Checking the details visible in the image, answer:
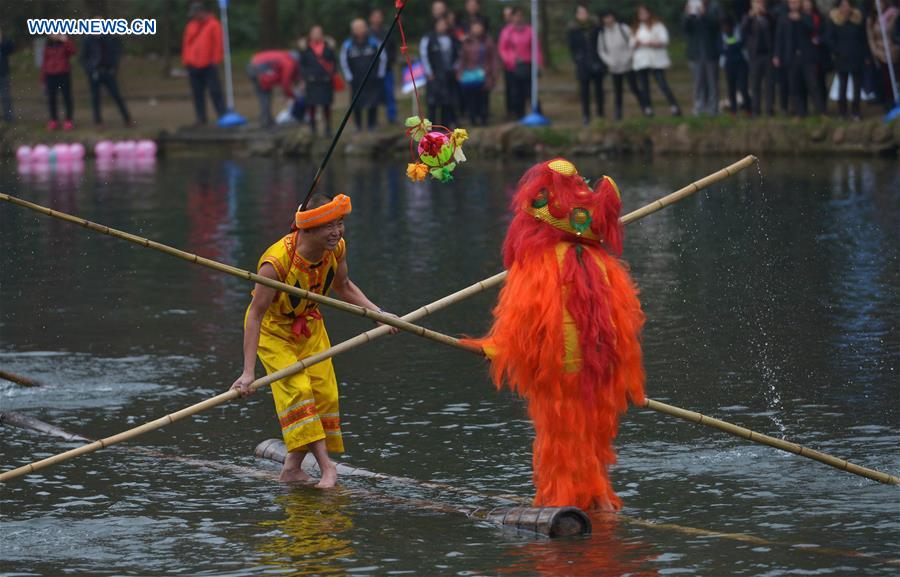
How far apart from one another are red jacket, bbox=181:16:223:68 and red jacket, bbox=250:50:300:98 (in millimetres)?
686

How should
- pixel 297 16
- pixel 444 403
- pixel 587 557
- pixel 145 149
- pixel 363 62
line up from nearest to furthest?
1. pixel 587 557
2. pixel 444 403
3. pixel 363 62
4. pixel 145 149
5. pixel 297 16

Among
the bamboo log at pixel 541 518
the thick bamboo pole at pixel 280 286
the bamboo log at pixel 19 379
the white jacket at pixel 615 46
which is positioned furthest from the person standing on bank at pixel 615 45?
the bamboo log at pixel 541 518

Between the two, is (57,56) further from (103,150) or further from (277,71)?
(277,71)

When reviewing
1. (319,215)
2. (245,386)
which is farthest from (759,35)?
(245,386)

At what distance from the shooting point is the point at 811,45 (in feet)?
77.6

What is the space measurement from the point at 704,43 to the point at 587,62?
6.00 ft

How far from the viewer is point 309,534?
25.3 ft

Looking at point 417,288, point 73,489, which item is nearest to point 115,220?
point 417,288

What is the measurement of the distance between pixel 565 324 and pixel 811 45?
17.1 metres

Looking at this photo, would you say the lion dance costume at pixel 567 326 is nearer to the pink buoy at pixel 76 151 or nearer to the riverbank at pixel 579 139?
the riverbank at pixel 579 139

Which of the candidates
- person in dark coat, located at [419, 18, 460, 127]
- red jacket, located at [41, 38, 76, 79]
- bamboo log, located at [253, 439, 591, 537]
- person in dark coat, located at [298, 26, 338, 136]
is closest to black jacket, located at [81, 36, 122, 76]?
red jacket, located at [41, 38, 76, 79]

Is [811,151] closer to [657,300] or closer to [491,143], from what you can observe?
[491,143]

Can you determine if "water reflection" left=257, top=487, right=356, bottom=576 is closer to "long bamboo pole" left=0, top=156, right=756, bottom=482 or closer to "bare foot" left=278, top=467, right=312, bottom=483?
"bare foot" left=278, top=467, right=312, bottom=483

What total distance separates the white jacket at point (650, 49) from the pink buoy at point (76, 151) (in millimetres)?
9196
